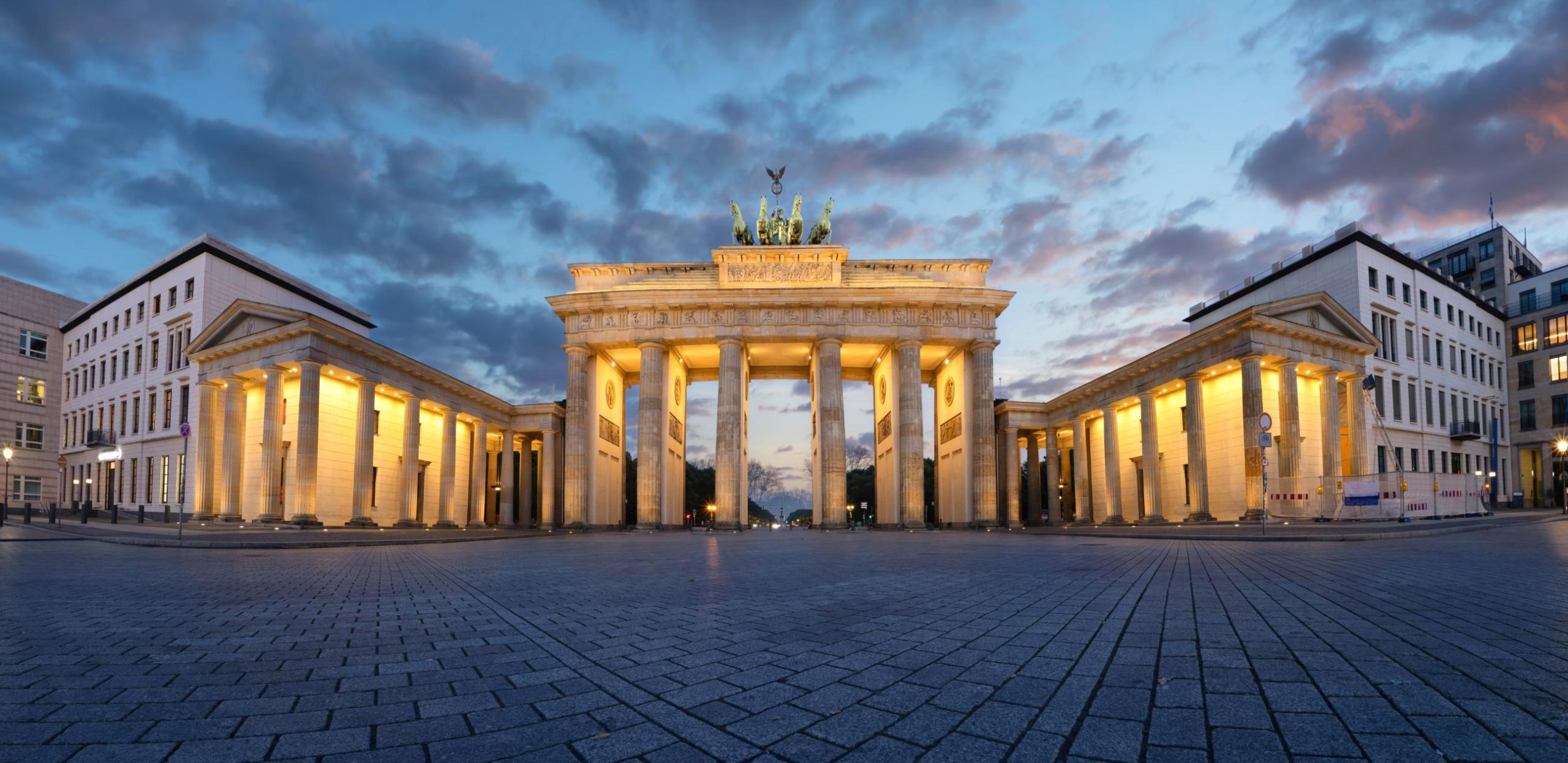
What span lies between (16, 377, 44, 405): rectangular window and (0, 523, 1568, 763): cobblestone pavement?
73.0 meters

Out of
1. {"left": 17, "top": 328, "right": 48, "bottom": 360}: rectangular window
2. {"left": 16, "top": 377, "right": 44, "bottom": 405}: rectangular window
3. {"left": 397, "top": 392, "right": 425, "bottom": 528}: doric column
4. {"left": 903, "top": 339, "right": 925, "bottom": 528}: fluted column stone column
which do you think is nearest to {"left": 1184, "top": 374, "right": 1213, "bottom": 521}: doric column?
{"left": 903, "top": 339, "right": 925, "bottom": 528}: fluted column stone column

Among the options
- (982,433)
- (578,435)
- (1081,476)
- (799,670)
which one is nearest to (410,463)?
(578,435)

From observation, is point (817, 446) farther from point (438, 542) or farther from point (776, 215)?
point (438, 542)

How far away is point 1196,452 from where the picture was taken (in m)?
35.6

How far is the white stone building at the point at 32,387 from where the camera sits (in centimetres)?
5947

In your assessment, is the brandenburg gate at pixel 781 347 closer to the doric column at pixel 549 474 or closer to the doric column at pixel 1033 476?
the doric column at pixel 549 474

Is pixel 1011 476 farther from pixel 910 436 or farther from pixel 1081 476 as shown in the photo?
pixel 910 436

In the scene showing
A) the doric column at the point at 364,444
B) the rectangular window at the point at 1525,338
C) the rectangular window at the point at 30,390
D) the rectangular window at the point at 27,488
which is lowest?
the rectangular window at the point at 27,488

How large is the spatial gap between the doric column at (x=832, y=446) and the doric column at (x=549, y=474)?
65.5 ft

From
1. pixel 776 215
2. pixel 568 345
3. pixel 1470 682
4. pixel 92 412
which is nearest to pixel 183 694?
pixel 1470 682

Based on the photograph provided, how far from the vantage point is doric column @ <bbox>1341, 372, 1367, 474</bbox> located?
124 ft

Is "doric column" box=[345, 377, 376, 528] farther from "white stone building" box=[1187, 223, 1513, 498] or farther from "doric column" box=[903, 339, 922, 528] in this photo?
"white stone building" box=[1187, 223, 1513, 498]

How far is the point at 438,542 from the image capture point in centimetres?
2420

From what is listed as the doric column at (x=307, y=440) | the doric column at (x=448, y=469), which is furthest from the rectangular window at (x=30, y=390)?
the doric column at (x=307, y=440)
